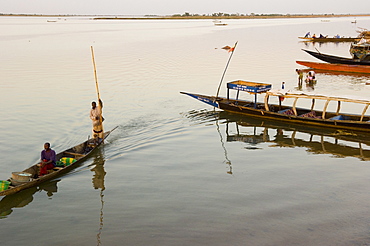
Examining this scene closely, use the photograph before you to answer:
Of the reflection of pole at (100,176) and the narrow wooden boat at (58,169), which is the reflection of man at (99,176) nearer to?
the reflection of pole at (100,176)

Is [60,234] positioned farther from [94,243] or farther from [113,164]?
[113,164]

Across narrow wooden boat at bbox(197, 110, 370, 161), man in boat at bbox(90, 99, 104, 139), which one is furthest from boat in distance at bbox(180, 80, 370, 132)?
man in boat at bbox(90, 99, 104, 139)

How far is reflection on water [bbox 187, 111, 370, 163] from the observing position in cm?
1608

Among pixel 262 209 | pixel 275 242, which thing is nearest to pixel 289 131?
pixel 262 209

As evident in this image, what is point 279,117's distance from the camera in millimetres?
19359

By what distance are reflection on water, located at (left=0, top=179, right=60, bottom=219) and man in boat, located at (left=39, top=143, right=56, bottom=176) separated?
420mm

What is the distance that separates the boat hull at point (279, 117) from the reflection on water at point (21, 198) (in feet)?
34.7

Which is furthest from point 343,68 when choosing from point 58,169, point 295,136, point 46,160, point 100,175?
point 46,160

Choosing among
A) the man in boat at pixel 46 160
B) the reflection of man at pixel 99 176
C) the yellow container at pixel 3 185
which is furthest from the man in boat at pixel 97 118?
the yellow container at pixel 3 185

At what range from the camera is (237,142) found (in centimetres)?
1734

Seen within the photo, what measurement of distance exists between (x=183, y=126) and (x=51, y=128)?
20.0 ft

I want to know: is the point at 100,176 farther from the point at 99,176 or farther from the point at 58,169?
the point at 58,169

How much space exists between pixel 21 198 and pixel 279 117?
478 inches

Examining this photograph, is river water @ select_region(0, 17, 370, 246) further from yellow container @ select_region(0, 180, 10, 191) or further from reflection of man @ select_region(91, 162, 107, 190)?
yellow container @ select_region(0, 180, 10, 191)
